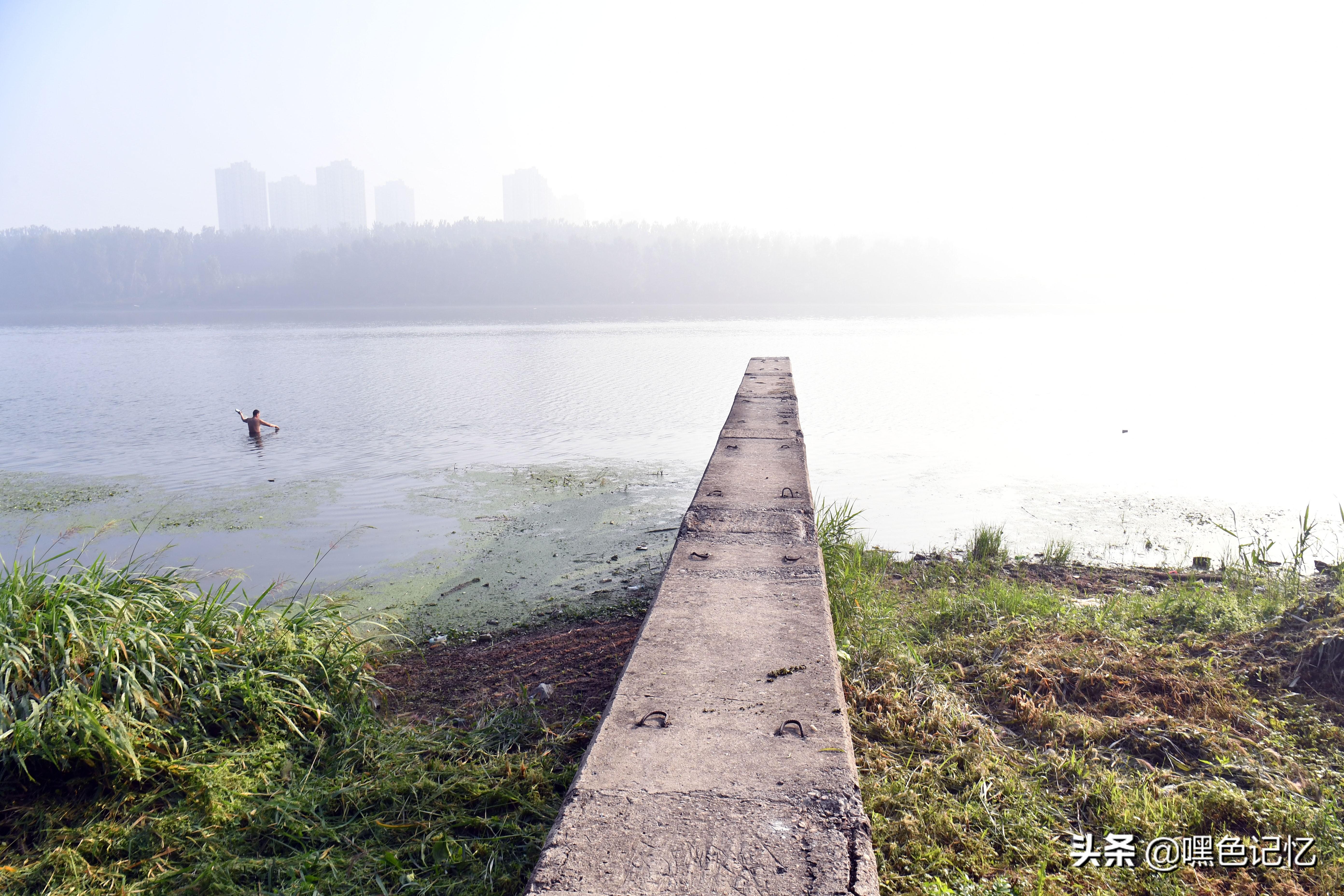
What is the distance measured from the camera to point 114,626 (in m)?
3.09

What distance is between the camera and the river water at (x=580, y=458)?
6602mm

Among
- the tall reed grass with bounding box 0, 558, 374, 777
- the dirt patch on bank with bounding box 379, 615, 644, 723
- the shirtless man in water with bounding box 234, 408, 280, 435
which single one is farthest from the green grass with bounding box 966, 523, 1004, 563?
the shirtless man in water with bounding box 234, 408, 280, 435

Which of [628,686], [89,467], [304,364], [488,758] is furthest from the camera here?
[304,364]

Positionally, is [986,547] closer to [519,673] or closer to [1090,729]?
[1090,729]

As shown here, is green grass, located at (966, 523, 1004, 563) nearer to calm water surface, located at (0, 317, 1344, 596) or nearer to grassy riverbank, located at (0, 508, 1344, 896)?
calm water surface, located at (0, 317, 1344, 596)

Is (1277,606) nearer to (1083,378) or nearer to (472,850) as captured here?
(472,850)

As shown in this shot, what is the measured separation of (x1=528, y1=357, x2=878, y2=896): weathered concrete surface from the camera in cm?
178

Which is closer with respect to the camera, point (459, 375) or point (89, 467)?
point (89, 467)

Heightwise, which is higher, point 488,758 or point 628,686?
point 628,686

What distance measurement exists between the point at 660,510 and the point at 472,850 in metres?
5.36

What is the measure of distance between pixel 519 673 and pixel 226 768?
134 cm

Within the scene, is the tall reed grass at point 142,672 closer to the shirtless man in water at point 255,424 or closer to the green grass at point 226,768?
the green grass at point 226,768

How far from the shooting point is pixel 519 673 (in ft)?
12.5

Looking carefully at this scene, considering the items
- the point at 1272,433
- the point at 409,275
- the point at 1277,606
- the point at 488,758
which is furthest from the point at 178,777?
the point at 409,275
